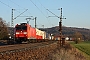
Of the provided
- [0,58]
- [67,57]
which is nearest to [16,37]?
[67,57]

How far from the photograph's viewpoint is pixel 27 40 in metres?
45.0

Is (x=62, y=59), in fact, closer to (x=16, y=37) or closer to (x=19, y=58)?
(x=19, y=58)

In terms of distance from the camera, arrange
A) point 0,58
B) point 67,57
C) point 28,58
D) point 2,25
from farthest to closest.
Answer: point 2,25 → point 67,57 → point 28,58 → point 0,58

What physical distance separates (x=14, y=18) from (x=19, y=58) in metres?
34.7

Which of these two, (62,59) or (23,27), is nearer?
(62,59)

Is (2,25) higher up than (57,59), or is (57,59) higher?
(2,25)

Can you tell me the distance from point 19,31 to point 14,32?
1.05 metres

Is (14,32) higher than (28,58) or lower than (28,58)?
higher

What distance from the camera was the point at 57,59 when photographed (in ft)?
62.5

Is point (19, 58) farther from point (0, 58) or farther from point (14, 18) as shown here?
point (14, 18)

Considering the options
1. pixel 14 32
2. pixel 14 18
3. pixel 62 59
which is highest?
pixel 14 18

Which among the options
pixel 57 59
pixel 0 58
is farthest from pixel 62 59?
pixel 0 58

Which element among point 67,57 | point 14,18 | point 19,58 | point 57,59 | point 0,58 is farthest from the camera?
point 14,18

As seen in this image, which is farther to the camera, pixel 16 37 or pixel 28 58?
pixel 16 37
